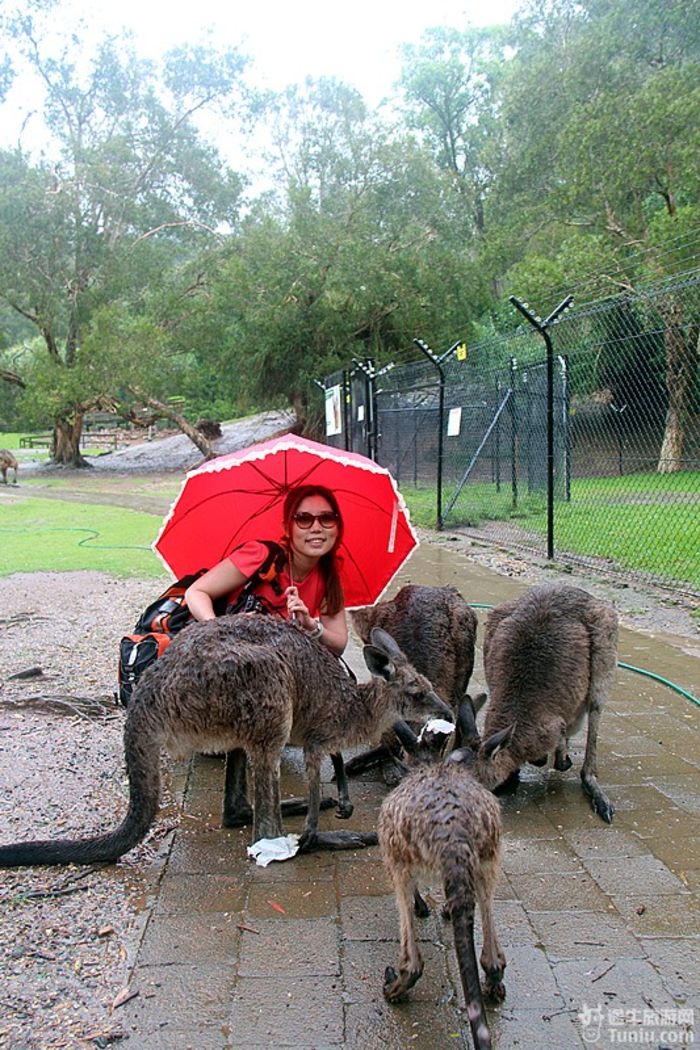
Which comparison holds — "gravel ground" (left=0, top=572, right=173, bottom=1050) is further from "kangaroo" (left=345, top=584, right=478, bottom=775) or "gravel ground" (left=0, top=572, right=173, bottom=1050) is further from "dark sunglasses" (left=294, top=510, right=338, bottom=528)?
"dark sunglasses" (left=294, top=510, right=338, bottom=528)

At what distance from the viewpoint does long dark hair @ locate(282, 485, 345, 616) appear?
150 inches

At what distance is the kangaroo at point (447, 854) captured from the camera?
2.17 metres

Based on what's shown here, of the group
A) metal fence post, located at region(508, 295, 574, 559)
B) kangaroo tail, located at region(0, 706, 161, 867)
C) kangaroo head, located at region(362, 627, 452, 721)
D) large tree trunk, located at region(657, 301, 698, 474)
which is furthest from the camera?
large tree trunk, located at region(657, 301, 698, 474)

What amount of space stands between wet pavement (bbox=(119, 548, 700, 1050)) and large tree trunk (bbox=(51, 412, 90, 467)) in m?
24.0

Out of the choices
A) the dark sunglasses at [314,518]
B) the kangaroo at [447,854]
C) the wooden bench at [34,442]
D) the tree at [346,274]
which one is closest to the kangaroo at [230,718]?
the dark sunglasses at [314,518]

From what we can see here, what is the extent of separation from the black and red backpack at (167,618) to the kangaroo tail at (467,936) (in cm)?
181

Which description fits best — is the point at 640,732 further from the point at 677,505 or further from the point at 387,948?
the point at 677,505

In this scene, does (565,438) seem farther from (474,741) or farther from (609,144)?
(474,741)

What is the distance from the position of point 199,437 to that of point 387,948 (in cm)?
2186

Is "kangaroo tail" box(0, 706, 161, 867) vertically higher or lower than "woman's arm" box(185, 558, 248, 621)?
lower

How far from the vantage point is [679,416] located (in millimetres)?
11258

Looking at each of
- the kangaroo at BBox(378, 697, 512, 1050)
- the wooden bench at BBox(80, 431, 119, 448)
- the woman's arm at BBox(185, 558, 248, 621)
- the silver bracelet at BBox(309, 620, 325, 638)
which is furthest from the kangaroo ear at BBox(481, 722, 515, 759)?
the wooden bench at BBox(80, 431, 119, 448)

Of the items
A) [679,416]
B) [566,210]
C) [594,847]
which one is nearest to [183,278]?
[566,210]

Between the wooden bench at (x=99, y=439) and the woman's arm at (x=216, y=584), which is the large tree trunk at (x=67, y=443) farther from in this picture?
the woman's arm at (x=216, y=584)
